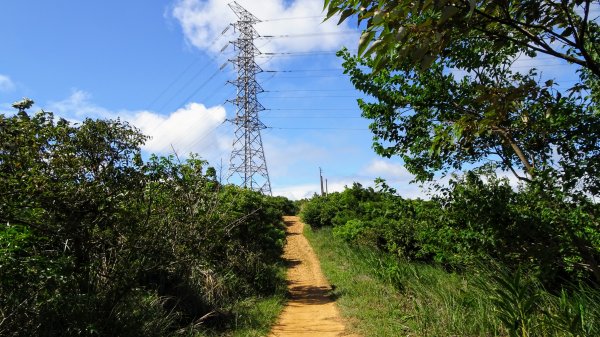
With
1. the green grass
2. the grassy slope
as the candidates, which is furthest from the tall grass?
the green grass

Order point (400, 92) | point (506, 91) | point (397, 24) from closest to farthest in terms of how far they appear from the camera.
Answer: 1. point (397, 24)
2. point (506, 91)
3. point (400, 92)

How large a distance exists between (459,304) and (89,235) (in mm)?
5433

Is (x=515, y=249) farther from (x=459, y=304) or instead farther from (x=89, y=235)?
(x=89, y=235)

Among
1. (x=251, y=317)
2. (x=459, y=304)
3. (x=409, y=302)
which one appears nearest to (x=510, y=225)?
(x=459, y=304)

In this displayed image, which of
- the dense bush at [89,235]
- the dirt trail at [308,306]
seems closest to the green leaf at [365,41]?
the dense bush at [89,235]

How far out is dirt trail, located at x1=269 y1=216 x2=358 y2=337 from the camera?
8613mm

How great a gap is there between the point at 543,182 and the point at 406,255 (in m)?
9.93

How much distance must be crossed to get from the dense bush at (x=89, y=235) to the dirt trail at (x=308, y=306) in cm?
151

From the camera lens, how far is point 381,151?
7.01 m

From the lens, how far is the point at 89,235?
20.1 ft

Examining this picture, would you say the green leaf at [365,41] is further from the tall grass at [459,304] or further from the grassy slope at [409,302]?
the grassy slope at [409,302]

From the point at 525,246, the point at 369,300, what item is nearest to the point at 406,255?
the point at 369,300

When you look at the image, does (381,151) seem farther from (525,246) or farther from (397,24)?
(397,24)

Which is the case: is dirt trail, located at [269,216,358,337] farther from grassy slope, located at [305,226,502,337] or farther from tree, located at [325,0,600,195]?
tree, located at [325,0,600,195]
